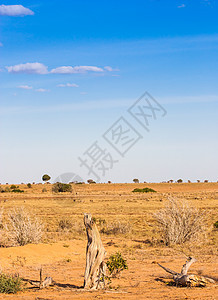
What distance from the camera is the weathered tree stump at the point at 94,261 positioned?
841 cm

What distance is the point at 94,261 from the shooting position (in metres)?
8.41

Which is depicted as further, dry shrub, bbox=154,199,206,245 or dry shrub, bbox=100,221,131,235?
dry shrub, bbox=100,221,131,235

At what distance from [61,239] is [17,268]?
16.3 ft

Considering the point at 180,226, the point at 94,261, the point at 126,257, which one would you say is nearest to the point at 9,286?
the point at 94,261

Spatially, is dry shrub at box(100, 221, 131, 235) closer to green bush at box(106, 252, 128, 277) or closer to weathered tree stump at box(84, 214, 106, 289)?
green bush at box(106, 252, 128, 277)

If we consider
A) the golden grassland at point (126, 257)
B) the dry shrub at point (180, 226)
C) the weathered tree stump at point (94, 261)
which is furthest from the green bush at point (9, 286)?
the dry shrub at point (180, 226)

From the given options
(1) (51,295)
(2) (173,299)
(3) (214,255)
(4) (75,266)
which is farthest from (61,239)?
(2) (173,299)

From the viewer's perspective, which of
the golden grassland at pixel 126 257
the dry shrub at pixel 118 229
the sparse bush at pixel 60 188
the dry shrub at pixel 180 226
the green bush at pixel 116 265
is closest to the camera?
the golden grassland at pixel 126 257

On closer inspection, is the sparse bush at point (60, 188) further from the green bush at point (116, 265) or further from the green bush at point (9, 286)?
the green bush at point (9, 286)

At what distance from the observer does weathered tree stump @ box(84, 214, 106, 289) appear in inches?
331

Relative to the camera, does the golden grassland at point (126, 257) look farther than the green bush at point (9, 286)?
No

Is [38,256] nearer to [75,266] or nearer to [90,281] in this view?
[75,266]

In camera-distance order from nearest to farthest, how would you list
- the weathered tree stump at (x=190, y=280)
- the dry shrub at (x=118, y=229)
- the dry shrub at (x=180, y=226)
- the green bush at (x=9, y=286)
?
the green bush at (x=9, y=286) < the weathered tree stump at (x=190, y=280) < the dry shrub at (x=180, y=226) < the dry shrub at (x=118, y=229)

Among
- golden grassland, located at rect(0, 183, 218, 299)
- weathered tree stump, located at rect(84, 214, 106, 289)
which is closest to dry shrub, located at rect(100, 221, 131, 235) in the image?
golden grassland, located at rect(0, 183, 218, 299)
